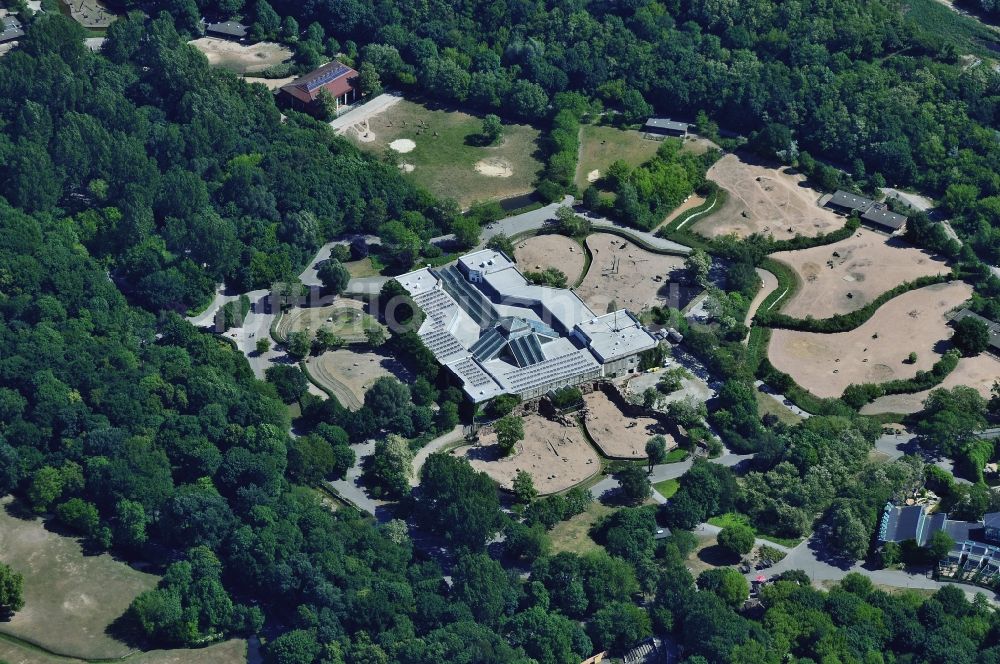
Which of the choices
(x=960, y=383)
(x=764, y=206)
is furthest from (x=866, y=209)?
(x=960, y=383)

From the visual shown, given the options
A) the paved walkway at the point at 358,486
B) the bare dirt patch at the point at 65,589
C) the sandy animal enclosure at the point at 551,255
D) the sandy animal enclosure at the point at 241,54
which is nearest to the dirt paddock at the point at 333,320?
the paved walkway at the point at 358,486

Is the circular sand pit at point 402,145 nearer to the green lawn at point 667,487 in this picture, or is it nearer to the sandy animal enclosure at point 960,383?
the green lawn at point 667,487

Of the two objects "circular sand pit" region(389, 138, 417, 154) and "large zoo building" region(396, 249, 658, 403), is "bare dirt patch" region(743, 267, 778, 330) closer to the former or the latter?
"large zoo building" region(396, 249, 658, 403)

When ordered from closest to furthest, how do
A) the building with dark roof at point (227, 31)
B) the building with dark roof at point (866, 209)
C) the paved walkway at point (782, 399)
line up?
the paved walkway at point (782, 399) < the building with dark roof at point (866, 209) < the building with dark roof at point (227, 31)

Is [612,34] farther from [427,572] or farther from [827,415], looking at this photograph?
[427,572]

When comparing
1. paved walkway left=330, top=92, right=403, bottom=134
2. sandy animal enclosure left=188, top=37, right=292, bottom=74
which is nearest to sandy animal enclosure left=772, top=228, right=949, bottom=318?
paved walkway left=330, top=92, right=403, bottom=134
